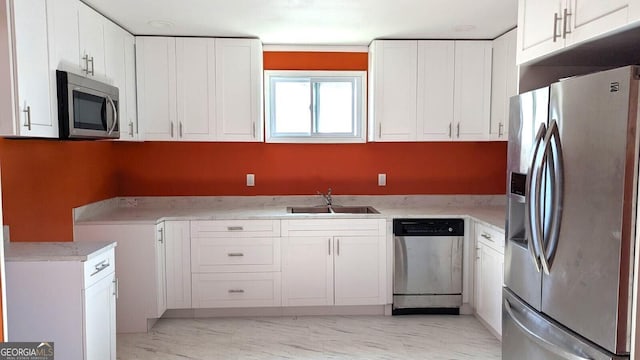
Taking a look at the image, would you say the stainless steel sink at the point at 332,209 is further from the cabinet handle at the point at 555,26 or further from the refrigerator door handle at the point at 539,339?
the cabinet handle at the point at 555,26

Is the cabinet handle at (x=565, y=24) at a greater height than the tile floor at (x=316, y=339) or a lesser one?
greater

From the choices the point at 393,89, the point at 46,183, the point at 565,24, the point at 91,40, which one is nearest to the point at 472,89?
the point at 393,89

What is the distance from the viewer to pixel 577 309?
5.24 feet

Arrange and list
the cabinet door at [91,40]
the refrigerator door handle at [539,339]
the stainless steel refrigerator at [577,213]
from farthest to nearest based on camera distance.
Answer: the cabinet door at [91,40]
the refrigerator door handle at [539,339]
the stainless steel refrigerator at [577,213]

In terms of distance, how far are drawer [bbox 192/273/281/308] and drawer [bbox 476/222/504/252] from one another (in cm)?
161

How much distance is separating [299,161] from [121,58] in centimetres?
171

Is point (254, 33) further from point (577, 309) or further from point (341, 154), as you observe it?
point (577, 309)

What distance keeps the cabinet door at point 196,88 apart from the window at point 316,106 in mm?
548

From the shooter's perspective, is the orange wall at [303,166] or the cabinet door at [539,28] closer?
the cabinet door at [539,28]

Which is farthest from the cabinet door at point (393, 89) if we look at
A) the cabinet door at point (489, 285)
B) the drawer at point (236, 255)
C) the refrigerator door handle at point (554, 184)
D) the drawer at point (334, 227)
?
the refrigerator door handle at point (554, 184)

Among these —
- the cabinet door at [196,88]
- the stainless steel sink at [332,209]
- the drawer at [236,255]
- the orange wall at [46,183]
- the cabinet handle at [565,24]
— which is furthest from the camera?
the stainless steel sink at [332,209]

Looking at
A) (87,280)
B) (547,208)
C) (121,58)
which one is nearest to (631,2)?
(547,208)

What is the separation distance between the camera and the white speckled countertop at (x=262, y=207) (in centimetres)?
337

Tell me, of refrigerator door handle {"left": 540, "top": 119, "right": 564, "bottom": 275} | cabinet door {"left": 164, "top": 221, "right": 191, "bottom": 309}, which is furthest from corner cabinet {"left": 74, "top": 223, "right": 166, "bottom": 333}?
refrigerator door handle {"left": 540, "top": 119, "right": 564, "bottom": 275}
